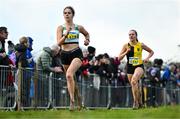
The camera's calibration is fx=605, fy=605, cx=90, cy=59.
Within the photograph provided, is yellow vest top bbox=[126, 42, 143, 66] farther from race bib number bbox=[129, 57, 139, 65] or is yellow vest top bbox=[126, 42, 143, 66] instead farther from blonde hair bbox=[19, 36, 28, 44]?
blonde hair bbox=[19, 36, 28, 44]

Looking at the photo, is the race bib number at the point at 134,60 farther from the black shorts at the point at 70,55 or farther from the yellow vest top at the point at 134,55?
the black shorts at the point at 70,55

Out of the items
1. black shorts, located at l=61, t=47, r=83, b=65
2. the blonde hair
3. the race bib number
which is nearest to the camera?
black shorts, located at l=61, t=47, r=83, b=65

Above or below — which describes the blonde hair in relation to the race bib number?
above

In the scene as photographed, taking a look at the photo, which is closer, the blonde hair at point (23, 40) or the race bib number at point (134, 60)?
the blonde hair at point (23, 40)

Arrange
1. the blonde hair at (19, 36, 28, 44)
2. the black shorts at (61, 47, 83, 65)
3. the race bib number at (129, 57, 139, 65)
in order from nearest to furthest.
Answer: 1. the black shorts at (61, 47, 83, 65)
2. the blonde hair at (19, 36, 28, 44)
3. the race bib number at (129, 57, 139, 65)

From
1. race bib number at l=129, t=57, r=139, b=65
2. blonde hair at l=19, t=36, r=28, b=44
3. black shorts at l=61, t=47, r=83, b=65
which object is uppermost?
blonde hair at l=19, t=36, r=28, b=44

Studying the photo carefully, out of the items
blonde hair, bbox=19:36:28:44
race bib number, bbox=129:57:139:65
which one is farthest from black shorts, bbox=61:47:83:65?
race bib number, bbox=129:57:139:65

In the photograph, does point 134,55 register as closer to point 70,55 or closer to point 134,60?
point 134,60

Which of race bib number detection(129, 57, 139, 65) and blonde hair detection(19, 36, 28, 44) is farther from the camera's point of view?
race bib number detection(129, 57, 139, 65)

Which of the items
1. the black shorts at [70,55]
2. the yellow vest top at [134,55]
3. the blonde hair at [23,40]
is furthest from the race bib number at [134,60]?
the black shorts at [70,55]

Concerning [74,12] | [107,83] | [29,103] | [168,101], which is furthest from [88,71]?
[168,101]

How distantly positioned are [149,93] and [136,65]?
22.0ft

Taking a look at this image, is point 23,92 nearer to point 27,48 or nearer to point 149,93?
point 27,48

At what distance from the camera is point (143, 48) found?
16828 mm
